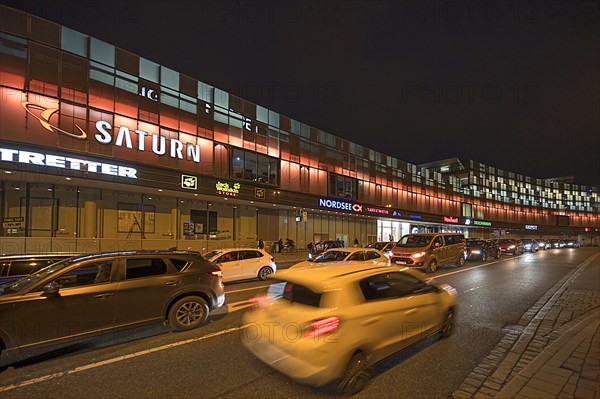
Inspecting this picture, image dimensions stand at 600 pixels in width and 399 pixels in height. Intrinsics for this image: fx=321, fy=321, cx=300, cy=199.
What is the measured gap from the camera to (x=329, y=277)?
4.57 meters

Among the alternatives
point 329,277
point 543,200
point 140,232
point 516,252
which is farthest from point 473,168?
point 329,277

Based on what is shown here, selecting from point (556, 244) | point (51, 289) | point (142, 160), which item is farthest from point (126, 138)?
point (556, 244)

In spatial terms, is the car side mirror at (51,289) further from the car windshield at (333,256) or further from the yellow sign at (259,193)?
the yellow sign at (259,193)

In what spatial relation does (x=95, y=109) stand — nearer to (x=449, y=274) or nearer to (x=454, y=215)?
(x=449, y=274)

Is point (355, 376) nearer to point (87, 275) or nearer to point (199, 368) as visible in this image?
point (199, 368)

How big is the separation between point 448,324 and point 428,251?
10217 millimetres

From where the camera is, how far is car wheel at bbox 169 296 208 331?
249 inches

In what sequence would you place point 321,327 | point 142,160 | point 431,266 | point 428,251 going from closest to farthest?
point 321,327 < point 428,251 < point 431,266 < point 142,160

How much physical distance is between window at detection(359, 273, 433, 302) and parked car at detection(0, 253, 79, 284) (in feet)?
25.0

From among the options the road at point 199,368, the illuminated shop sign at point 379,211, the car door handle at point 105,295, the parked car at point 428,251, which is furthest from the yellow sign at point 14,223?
the illuminated shop sign at point 379,211

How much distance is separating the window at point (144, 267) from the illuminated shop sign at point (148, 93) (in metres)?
18.6

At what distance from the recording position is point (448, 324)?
5.95 metres

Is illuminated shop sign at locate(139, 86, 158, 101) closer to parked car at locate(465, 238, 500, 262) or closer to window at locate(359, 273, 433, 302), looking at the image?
window at locate(359, 273, 433, 302)

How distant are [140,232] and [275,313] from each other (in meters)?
20.0
